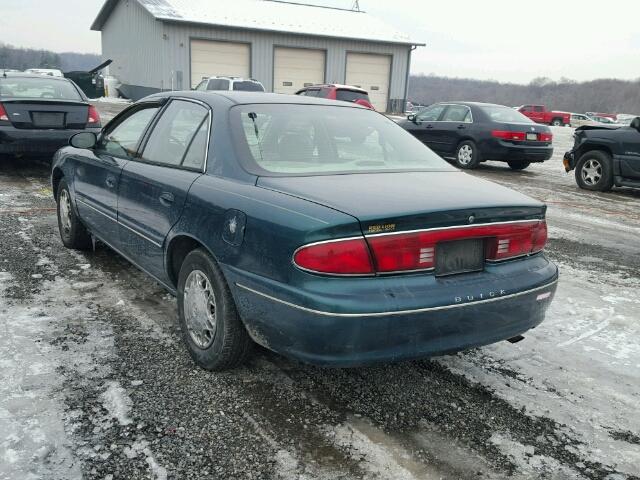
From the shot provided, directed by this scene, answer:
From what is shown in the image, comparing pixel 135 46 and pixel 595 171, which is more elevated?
pixel 135 46

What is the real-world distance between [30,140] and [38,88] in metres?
1.26

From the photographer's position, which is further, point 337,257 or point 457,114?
point 457,114

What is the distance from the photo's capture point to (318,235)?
2486mm

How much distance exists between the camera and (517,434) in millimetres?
2709

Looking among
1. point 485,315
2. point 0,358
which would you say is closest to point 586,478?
point 485,315

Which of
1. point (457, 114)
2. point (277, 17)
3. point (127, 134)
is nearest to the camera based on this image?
point (127, 134)

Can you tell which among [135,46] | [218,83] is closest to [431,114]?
[218,83]

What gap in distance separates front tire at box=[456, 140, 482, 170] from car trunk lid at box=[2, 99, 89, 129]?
305 inches

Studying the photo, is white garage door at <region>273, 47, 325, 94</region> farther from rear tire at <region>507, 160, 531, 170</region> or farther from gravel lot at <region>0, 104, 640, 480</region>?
gravel lot at <region>0, 104, 640, 480</region>

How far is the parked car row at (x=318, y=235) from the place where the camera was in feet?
8.23

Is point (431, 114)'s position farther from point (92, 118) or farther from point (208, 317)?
point (208, 317)

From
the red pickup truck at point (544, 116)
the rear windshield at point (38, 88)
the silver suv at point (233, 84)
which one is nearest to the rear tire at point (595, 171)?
the rear windshield at point (38, 88)

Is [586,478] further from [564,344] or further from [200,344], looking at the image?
[200,344]

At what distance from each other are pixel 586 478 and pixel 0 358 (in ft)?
9.88
